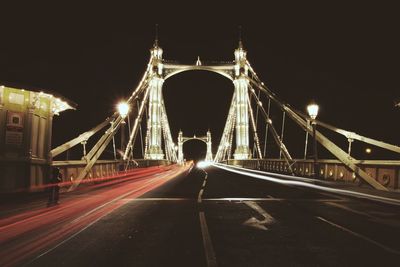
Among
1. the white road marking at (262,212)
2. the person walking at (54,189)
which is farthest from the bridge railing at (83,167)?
the white road marking at (262,212)

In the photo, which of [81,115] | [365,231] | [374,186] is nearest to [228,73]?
[81,115]

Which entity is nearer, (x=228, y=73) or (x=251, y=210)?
(x=251, y=210)

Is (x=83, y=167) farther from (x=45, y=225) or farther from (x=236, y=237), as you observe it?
(x=236, y=237)

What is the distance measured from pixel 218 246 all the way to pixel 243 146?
4671cm

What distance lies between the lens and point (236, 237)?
7840 millimetres

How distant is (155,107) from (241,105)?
40.1ft

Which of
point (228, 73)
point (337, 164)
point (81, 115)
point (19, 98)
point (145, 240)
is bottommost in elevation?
point (145, 240)

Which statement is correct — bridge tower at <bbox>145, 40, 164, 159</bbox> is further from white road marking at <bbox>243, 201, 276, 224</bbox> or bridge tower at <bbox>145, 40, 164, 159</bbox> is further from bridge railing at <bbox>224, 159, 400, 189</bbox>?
white road marking at <bbox>243, 201, 276, 224</bbox>

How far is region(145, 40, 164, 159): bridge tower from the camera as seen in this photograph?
2057 inches

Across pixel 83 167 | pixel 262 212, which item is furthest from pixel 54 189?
pixel 83 167

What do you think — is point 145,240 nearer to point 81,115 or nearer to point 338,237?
point 338,237

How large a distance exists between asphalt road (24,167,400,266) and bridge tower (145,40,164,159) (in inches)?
1568

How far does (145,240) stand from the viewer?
24.9 feet

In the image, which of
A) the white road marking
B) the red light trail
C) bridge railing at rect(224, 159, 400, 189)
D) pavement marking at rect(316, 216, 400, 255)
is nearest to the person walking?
the red light trail
